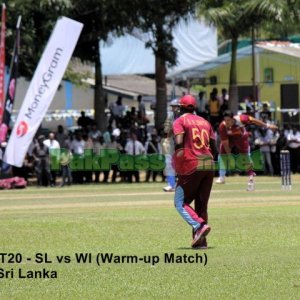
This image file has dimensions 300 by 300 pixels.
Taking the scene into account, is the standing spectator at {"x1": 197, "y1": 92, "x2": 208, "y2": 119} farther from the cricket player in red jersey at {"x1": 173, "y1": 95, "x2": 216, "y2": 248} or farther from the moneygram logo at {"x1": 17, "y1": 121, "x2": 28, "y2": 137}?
the cricket player in red jersey at {"x1": 173, "y1": 95, "x2": 216, "y2": 248}

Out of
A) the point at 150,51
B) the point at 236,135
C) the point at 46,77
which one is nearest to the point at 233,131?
the point at 236,135

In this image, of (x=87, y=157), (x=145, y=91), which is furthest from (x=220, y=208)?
(x=145, y=91)

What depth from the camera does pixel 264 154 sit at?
34.9 m

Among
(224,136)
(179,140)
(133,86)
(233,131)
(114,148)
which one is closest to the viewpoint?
(179,140)

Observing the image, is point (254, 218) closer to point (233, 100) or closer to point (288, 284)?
point (288, 284)

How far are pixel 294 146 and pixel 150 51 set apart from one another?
311 inches

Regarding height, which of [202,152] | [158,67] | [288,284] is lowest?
[288,284]

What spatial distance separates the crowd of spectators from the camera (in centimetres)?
3186

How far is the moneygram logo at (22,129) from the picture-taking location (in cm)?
2759

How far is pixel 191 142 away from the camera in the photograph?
13.3 m

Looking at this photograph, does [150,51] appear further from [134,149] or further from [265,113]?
[134,149]

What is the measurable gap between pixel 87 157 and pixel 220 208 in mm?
13424

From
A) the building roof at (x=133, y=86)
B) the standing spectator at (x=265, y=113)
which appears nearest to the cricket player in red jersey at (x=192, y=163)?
the standing spectator at (x=265, y=113)

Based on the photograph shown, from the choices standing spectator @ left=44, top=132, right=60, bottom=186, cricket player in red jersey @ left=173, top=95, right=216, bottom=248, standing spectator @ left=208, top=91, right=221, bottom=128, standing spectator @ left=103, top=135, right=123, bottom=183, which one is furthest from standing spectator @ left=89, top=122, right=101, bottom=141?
cricket player in red jersey @ left=173, top=95, right=216, bottom=248
